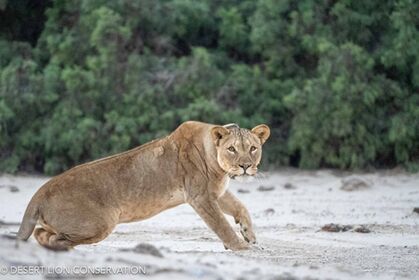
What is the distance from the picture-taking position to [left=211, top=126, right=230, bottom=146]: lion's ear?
25.7 feet

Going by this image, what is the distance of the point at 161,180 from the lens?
783cm

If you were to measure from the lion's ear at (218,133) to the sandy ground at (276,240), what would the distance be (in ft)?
2.95

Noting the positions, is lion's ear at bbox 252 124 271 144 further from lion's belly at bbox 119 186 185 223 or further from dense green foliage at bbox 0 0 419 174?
dense green foliage at bbox 0 0 419 174

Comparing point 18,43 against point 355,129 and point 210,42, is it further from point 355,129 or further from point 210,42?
point 355,129

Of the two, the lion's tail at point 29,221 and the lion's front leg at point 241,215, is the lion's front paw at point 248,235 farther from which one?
the lion's tail at point 29,221

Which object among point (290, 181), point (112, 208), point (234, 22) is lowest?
point (290, 181)

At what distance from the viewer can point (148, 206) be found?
775 cm

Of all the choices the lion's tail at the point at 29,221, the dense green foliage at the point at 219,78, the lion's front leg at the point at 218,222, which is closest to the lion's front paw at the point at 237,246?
the lion's front leg at the point at 218,222

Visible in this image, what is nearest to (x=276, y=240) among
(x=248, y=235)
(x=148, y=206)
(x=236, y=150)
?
(x=248, y=235)

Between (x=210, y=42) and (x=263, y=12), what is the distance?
1.33 meters

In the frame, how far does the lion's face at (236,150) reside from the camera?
7.70m

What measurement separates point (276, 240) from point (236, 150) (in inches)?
51.3

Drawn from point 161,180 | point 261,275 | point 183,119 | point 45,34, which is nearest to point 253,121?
point 183,119

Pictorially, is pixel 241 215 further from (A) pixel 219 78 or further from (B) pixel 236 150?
(A) pixel 219 78
